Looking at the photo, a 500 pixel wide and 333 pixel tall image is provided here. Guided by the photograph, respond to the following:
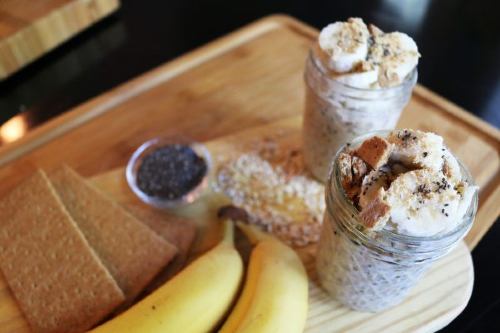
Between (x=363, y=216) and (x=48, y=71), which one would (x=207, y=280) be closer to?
(x=363, y=216)

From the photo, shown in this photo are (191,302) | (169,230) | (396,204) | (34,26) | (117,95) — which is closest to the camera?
(396,204)

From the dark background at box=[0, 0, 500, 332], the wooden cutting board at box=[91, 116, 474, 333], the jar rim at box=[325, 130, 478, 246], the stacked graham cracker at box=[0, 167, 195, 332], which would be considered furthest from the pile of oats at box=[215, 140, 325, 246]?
the dark background at box=[0, 0, 500, 332]

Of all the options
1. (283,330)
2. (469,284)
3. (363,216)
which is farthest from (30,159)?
(469,284)

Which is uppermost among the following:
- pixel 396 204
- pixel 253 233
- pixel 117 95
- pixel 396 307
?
pixel 396 204

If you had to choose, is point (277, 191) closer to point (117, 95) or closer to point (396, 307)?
point (396, 307)

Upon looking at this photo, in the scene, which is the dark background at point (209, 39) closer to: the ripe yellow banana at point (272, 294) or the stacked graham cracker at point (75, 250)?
the stacked graham cracker at point (75, 250)

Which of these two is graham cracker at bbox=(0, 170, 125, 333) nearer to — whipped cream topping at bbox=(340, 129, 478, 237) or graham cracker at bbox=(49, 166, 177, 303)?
graham cracker at bbox=(49, 166, 177, 303)

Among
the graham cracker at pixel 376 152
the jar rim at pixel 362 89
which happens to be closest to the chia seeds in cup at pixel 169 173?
the jar rim at pixel 362 89

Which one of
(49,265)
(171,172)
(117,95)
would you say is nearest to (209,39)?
(117,95)
